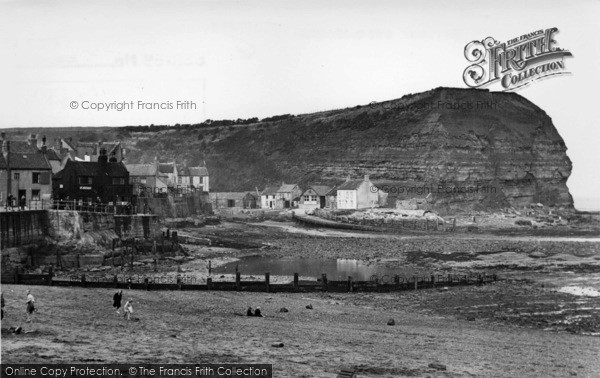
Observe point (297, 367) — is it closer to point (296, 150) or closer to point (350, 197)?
point (350, 197)

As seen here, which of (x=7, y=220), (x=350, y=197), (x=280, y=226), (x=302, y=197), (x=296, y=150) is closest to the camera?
(x=7, y=220)

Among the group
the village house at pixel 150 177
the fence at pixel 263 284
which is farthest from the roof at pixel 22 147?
the village house at pixel 150 177

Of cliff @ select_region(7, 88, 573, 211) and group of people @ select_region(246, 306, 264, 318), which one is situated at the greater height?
cliff @ select_region(7, 88, 573, 211)

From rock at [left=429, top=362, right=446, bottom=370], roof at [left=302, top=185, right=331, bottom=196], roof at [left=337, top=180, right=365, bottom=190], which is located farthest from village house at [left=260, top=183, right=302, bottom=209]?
rock at [left=429, top=362, right=446, bottom=370]

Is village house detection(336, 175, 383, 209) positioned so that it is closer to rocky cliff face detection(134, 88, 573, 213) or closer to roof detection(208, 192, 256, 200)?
rocky cliff face detection(134, 88, 573, 213)

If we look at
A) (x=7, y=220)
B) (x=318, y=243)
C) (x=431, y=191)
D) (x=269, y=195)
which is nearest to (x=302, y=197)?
(x=269, y=195)

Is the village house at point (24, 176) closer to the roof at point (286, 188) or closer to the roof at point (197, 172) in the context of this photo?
the roof at point (197, 172)
